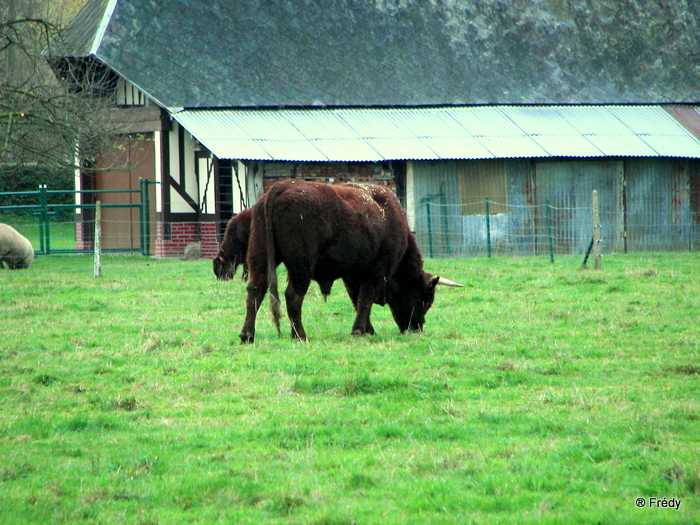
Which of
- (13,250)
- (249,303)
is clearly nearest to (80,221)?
(13,250)

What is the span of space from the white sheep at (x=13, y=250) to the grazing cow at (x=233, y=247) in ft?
17.6

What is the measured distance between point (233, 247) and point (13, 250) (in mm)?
5770

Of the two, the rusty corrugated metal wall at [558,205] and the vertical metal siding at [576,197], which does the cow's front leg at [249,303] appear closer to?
the rusty corrugated metal wall at [558,205]

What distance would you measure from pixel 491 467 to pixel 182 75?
1829cm

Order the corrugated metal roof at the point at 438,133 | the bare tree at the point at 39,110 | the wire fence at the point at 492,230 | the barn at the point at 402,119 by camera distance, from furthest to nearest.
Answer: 1. the wire fence at the point at 492,230
2. the barn at the point at 402,119
3. the corrugated metal roof at the point at 438,133
4. the bare tree at the point at 39,110

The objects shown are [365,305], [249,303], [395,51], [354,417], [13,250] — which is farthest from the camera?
[395,51]

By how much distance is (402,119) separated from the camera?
22203 mm

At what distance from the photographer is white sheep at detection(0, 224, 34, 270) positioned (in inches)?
672

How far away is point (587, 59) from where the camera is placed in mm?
25328

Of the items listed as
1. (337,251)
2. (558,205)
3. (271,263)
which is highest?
(558,205)

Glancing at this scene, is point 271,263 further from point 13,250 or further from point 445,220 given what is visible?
point 445,220

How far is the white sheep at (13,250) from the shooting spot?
17.1 m

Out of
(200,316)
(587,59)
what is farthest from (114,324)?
(587,59)

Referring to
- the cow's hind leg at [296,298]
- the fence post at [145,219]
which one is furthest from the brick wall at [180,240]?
the cow's hind leg at [296,298]
